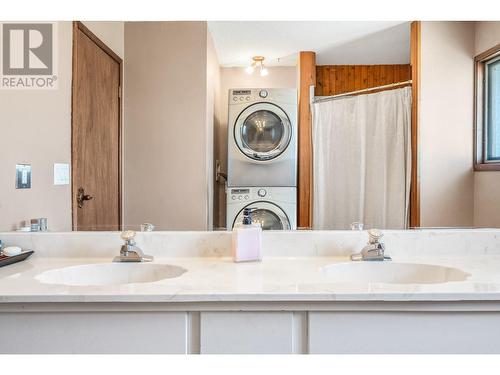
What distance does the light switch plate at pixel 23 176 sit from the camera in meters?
1.60

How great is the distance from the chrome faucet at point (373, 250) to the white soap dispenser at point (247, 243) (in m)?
0.35

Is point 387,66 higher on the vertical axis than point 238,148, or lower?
higher

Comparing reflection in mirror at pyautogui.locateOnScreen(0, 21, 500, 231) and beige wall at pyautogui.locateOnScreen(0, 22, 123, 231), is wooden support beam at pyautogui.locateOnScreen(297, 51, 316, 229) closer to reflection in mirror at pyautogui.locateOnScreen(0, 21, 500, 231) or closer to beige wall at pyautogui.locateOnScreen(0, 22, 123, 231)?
reflection in mirror at pyautogui.locateOnScreen(0, 21, 500, 231)

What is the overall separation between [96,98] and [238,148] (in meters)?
0.61

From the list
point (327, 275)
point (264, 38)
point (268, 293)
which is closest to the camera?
point (268, 293)

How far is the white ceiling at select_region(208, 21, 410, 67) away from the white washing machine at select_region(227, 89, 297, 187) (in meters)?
0.15

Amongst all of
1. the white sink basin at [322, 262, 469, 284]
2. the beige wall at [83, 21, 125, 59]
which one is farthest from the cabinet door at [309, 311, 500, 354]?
the beige wall at [83, 21, 125, 59]

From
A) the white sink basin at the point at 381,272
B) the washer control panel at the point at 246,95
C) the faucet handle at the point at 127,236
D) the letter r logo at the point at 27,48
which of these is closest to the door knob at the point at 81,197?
the faucet handle at the point at 127,236

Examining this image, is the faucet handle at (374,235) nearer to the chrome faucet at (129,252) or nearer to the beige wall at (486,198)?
the beige wall at (486,198)

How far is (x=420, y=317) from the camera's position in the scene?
1100mm

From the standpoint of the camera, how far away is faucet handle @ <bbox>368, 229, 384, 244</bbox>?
155 cm

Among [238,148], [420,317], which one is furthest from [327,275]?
[238,148]
